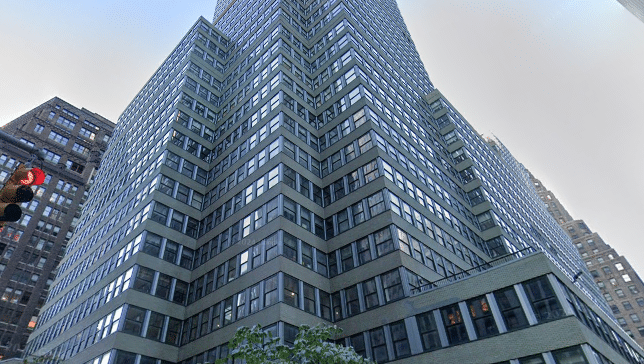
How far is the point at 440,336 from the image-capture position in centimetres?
2419

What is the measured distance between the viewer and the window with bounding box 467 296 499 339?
22.8 m

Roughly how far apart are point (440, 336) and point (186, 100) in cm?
3786

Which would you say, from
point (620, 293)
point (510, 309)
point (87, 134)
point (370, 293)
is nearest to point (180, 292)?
point (370, 293)

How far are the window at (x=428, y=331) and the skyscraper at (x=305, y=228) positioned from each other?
11 centimetres

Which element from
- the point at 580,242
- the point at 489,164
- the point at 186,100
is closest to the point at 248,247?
the point at 186,100

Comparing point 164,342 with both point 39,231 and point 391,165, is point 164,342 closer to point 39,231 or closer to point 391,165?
point 391,165

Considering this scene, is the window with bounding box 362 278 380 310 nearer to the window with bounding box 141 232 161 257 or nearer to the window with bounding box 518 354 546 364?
the window with bounding box 518 354 546 364

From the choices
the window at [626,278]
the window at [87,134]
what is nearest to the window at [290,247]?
the window at [87,134]

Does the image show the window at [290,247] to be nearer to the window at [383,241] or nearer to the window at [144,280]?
the window at [383,241]

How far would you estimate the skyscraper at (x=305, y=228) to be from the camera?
79.6 ft

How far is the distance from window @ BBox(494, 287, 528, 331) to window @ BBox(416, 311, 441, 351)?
3.97 m

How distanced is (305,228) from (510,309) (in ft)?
50.3

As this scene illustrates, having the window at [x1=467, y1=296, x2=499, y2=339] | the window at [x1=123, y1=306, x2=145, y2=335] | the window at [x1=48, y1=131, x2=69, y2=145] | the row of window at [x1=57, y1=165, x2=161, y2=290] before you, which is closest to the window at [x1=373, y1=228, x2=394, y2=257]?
the window at [x1=467, y1=296, x2=499, y2=339]

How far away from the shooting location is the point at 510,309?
22.7 metres
